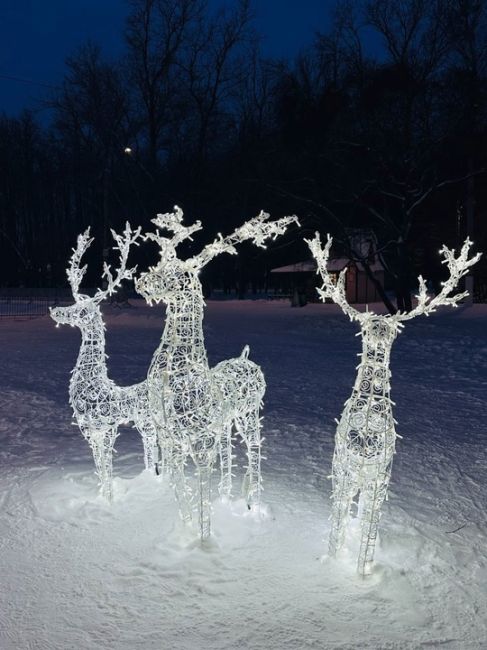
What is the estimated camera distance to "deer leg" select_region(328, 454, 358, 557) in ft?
12.1

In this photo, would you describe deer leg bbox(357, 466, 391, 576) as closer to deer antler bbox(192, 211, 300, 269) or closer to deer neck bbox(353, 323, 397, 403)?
deer neck bbox(353, 323, 397, 403)

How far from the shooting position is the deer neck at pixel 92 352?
4.73m

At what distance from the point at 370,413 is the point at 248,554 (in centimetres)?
135

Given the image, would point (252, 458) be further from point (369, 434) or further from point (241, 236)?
point (241, 236)

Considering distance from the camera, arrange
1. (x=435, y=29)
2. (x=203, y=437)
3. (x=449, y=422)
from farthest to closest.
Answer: (x=435, y=29)
(x=449, y=422)
(x=203, y=437)

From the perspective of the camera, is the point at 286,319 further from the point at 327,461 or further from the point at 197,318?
the point at 197,318

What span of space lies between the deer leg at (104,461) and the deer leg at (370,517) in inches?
85.6

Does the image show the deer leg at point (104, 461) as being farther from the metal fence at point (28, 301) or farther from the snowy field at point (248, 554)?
the metal fence at point (28, 301)

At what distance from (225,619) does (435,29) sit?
23.4m

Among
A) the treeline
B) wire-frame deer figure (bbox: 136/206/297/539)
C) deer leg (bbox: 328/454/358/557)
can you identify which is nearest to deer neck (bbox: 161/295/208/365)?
wire-frame deer figure (bbox: 136/206/297/539)

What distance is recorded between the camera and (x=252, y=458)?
15.4 feet

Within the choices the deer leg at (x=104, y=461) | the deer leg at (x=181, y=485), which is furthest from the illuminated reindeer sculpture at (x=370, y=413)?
the deer leg at (x=104, y=461)

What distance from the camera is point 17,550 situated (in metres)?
3.99

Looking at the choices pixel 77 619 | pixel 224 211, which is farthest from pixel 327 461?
pixel 224 211
